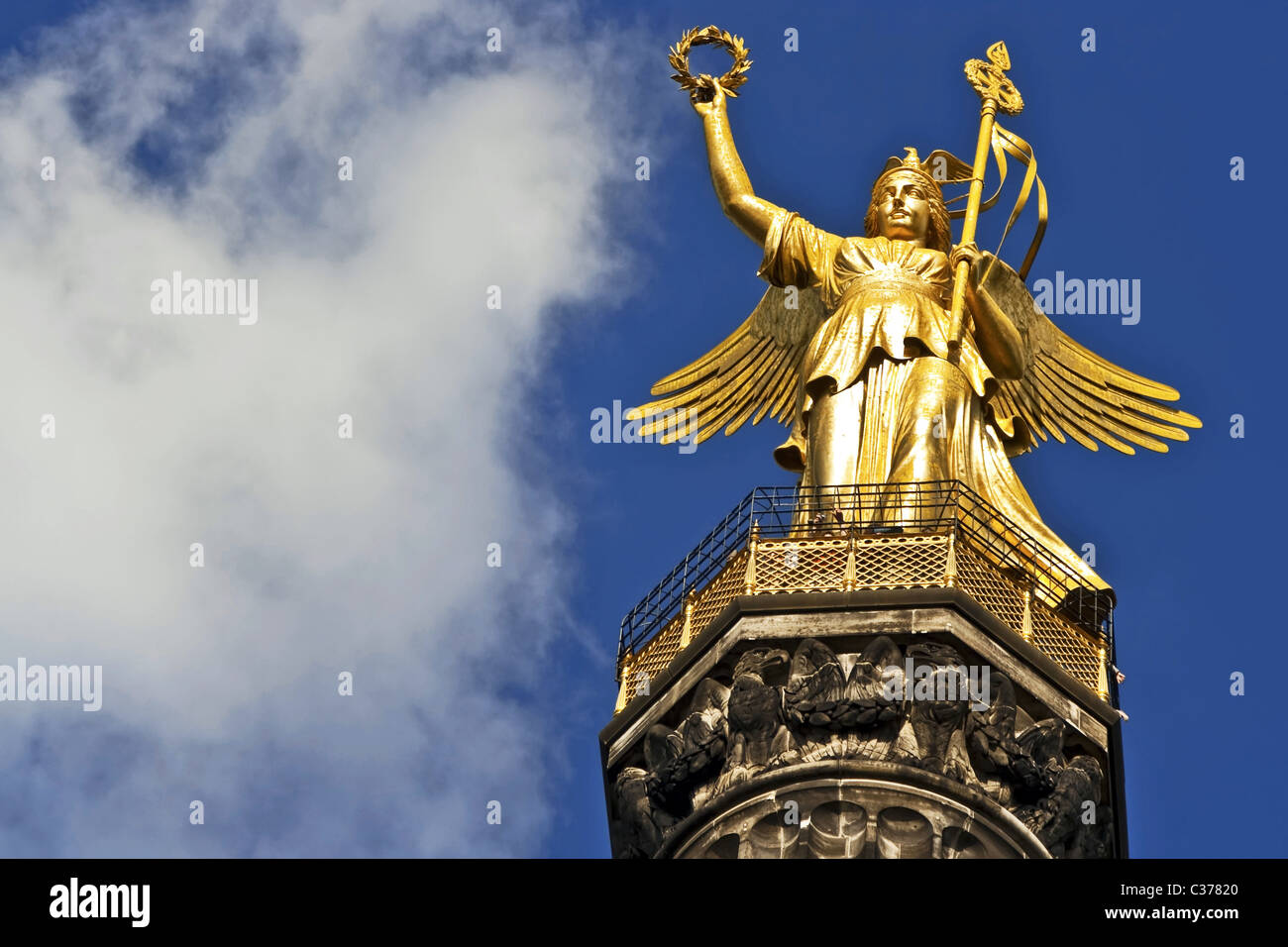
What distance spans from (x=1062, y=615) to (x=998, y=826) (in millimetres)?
3291

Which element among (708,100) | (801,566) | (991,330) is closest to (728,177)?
(708,100)

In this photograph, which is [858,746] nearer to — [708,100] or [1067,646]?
[1067,646]

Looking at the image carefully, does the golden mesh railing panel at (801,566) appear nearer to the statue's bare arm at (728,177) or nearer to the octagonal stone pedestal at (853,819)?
the octagonal stone pedestal at (853,819)

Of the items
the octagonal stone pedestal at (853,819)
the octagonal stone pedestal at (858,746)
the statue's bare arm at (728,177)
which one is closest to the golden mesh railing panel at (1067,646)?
the octagonal stone pedestal at (858,746)

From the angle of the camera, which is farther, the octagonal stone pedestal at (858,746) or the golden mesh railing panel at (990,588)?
the golden mesh railing panel at (990,588)

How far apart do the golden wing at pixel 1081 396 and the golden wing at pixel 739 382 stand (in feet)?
8.30

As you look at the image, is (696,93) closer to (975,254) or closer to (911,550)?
(975,254)

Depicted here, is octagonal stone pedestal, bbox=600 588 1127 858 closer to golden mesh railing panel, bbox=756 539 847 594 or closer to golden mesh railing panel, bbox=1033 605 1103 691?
golden mesh railing panel, bbox=756 539 847 594

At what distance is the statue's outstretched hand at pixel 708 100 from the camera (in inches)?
1501

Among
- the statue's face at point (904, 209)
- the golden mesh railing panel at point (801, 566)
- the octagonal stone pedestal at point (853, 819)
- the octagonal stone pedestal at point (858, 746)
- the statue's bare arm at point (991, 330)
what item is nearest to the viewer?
the octagonal stone pedestal at point (853, 819)

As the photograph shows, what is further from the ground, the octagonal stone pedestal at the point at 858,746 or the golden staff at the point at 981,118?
the golden staff at the point at 981,118
